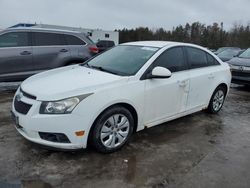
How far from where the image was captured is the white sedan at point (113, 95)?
3457mm

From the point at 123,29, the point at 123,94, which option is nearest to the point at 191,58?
the point at 123,94

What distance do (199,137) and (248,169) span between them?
1142 mm

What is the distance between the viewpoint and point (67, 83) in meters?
3.78

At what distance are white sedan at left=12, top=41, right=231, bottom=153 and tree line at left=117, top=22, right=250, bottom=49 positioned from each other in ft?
123

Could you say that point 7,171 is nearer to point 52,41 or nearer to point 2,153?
point 2,153

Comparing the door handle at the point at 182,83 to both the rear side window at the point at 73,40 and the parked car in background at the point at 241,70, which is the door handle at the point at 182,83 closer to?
the rear side window at the point at 73,40

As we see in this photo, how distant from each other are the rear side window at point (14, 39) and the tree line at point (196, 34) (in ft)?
121

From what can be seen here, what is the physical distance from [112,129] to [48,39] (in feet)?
15.2

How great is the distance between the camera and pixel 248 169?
3.65 metres

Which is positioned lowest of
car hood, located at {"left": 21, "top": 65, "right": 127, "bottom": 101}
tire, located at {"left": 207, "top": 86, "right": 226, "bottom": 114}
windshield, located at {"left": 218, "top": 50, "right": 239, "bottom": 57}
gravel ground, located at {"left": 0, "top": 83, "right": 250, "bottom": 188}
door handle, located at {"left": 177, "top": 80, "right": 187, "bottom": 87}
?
gravel ground, located at {"left": 0, "top": 83, "right": 250, "bottom": 188}

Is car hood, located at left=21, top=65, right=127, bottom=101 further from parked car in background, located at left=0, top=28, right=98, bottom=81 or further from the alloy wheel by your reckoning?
parked car in background, located at left=0, top=28, right=98, bottom=81

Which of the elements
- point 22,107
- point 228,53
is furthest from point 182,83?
point 228,53

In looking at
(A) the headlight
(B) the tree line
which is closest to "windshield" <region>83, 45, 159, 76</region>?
(A) the headlight

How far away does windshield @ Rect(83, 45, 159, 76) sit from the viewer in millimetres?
4297
